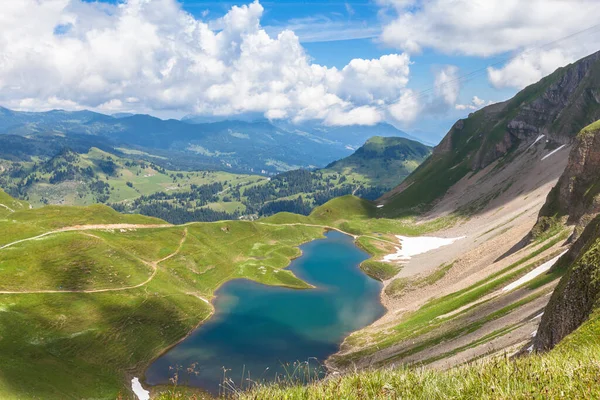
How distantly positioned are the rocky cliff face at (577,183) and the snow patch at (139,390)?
264ft

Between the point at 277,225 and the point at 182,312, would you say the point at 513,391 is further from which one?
the point at 277,225

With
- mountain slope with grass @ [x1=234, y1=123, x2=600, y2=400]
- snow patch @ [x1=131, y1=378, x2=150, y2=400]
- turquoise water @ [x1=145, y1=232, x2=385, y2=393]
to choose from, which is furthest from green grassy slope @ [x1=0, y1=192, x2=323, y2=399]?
mountain slope with grass @ [x1=234, y1=123, x2=600, y2=400]

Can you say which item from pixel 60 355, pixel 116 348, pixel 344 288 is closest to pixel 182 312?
pixel 116 348

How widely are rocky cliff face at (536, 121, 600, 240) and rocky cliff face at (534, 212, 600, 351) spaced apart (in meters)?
52.6

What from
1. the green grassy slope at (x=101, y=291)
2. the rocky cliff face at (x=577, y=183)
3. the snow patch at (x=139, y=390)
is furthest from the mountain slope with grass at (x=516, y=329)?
the green grassy slope at (x=101, y=291)

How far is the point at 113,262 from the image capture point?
96125mm

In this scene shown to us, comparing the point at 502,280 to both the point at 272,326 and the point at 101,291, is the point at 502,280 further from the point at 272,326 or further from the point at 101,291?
the point at 101,291

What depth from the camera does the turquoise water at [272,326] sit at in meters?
67.2

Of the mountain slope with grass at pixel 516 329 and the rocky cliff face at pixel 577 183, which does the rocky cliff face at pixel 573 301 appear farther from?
the rocky cliff face at pixel 577 183

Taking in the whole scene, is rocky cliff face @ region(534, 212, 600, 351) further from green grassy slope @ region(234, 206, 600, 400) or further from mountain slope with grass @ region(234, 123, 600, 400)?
green grassy slope @ region(234, 206, 600, 400)

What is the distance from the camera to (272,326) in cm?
8462

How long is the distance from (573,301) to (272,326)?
68941mm

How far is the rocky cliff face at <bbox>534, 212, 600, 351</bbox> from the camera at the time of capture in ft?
73.3

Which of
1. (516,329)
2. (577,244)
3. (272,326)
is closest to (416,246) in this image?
(272,326)
